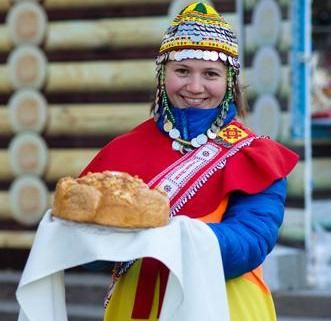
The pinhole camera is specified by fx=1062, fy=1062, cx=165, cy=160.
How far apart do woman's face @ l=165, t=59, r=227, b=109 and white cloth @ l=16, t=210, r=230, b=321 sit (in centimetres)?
46

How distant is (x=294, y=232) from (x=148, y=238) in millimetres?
4737

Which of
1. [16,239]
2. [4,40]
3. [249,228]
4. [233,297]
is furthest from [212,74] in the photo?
[16,239]

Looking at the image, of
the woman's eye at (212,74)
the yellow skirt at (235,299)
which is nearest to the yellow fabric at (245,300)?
the yellow skirt at (235,299)

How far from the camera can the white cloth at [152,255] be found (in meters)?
2.68

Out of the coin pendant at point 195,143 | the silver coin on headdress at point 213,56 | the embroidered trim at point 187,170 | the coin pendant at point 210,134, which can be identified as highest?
the silver coin on headdress at point 213,56

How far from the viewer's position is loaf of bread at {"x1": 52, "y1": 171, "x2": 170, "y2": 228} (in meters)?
2.73

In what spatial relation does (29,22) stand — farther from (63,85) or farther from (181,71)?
(181,71)

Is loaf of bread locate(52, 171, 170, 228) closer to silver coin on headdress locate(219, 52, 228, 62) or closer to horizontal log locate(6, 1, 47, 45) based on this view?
silver coin on headdress locate(219, 52, 228, 62)

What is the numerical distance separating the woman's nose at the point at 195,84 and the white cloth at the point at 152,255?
452 mm

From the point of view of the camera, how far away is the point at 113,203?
2762mm

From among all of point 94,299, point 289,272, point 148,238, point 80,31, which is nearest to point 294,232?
point 289,272

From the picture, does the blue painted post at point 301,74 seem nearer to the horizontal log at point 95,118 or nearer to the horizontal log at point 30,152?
the horizontal log at point 95,118

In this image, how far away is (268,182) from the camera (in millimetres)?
3021

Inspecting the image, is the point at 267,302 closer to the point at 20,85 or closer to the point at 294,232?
the point at 294,232
